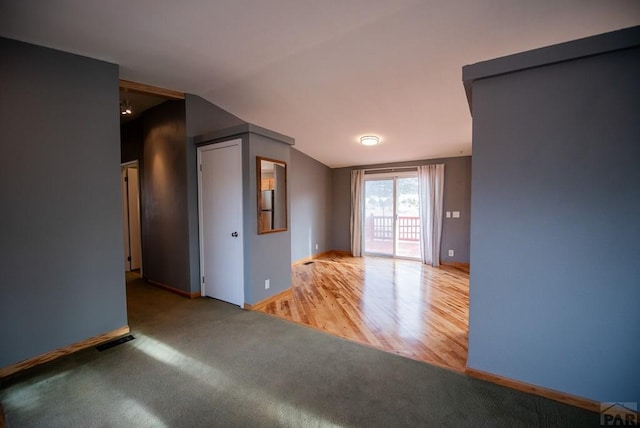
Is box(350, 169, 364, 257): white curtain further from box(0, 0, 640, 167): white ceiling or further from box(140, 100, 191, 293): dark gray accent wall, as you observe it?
box(140, 100, 191, 293): dark gray accent wall

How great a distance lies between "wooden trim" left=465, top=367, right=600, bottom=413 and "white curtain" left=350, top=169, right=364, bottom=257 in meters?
4.44

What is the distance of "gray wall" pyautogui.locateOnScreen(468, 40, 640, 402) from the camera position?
1.54 meters

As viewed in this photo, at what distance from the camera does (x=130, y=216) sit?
485 cm

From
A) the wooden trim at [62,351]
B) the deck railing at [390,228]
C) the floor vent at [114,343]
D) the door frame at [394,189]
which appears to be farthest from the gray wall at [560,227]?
the deck railing at [390,228]

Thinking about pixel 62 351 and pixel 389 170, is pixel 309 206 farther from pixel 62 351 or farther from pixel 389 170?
pixel 62 351

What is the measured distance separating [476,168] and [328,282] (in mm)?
2992

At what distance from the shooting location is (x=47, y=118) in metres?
2.19

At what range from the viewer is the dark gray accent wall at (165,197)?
11.6 ft

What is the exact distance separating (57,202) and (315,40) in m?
2.69

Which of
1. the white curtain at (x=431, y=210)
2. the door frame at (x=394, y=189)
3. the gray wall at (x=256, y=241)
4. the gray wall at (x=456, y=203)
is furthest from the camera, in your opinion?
the door frame at (x=394, y=189)

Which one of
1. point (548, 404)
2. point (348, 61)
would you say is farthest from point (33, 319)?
point (548, 404)

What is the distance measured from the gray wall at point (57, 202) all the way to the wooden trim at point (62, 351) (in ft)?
0.12

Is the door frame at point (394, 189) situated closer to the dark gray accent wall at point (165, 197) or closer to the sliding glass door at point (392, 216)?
the sliding glass door at point (392, 216)

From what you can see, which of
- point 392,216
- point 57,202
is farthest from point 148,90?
point 392,216
